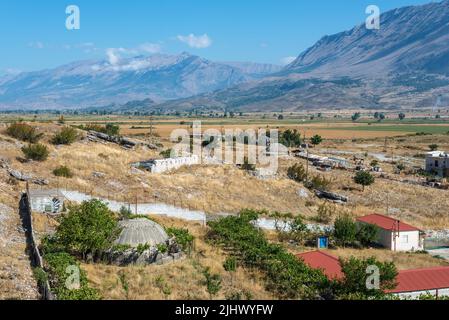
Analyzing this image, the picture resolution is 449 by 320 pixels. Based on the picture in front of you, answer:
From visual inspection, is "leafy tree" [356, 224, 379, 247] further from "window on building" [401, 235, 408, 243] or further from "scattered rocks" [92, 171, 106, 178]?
"scattered rocks" [92, 171, 106, 178]

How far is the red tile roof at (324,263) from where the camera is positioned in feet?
86.7

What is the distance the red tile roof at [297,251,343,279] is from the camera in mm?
26438

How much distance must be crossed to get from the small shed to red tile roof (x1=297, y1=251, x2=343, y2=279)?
18346mm

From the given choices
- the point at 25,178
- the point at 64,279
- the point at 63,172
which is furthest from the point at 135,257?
the point at 63,172

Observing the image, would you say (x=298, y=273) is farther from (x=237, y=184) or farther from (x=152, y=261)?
(x=237, y=184)

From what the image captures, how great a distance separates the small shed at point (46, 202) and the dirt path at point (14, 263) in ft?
6.31

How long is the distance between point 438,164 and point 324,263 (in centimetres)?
5555

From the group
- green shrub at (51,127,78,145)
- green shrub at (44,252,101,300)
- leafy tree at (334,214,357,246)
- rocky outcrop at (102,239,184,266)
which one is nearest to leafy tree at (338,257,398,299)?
rocky outcrop at (102,239,184,266)

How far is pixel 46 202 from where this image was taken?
1411 inches
